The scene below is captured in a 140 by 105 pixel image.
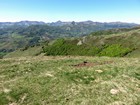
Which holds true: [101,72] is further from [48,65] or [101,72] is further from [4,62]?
[4,62]

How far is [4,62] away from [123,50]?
16212 cm

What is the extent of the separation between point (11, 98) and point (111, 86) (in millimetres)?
10510

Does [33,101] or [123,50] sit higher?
[33,101]

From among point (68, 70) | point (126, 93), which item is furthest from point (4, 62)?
point (126, 93)

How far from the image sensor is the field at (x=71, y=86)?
2362 centimetres

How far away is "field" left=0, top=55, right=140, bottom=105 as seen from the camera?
2362 centimetres

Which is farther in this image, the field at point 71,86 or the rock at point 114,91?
the rock at point 114,91

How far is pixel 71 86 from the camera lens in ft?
87.4

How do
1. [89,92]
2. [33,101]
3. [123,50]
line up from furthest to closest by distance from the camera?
[123,50], [89,92], [33,101]

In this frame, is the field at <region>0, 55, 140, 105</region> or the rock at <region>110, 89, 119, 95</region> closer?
the field at <region>0, 55, 140, 105</region>

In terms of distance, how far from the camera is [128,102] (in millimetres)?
23609

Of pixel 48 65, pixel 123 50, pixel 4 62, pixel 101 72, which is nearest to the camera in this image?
pixel 101 72

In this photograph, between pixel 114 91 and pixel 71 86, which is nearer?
pixel 114 91

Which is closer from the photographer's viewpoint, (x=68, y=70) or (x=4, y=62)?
(x=68, y=70)
